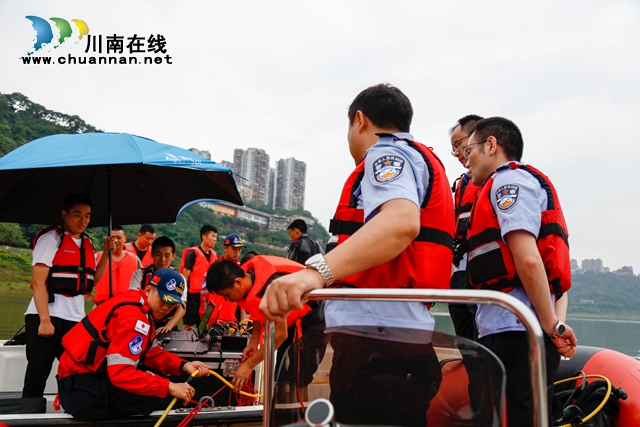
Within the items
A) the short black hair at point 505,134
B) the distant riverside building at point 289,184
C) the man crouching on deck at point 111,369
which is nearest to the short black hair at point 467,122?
the short black hair at point 505,134

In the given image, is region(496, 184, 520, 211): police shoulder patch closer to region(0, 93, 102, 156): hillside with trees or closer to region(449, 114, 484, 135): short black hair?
region(449, 114, 484, 135): short black hair

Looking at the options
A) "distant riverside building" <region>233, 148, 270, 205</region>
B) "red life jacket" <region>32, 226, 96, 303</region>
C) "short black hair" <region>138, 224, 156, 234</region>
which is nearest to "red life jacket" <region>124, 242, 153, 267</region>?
"short black hair" <region>138, 224, 156, 234</region>

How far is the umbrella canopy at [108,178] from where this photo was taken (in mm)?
3264

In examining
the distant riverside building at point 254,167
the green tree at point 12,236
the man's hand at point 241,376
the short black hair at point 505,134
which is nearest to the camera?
the short black hair at point 505,134

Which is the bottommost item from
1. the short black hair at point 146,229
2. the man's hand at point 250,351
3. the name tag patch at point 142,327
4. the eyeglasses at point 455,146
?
the man's hand at point 250,351

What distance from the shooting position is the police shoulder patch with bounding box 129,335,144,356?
276 centimetres

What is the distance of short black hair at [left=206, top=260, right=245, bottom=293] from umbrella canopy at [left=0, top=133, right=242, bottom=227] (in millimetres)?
772

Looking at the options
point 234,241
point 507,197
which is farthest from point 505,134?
point 234,241

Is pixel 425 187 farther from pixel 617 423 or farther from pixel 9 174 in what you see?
pixel 9 174

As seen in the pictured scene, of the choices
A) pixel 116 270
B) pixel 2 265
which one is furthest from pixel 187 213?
pixel 116 270

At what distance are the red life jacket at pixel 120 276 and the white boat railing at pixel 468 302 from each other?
14.5ft

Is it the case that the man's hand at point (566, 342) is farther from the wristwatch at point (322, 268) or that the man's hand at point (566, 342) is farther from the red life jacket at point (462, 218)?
the wristwatch at point (322, 268)

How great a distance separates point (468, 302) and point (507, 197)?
1027 mm

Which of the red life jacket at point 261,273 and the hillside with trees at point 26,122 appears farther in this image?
the hillside with trees at point 26,122
